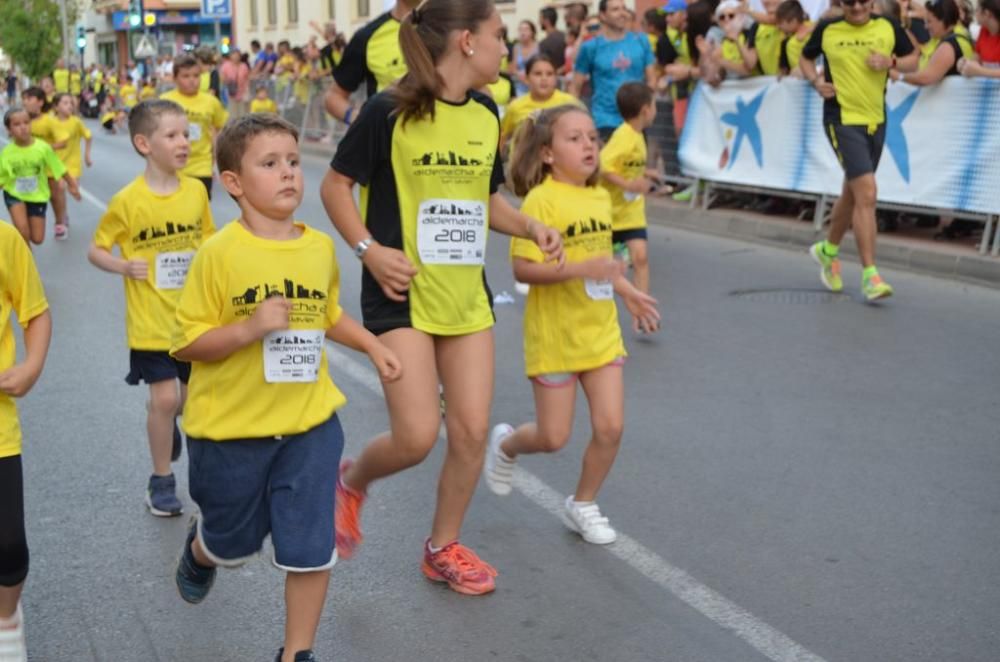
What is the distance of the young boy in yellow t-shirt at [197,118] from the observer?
1121cm

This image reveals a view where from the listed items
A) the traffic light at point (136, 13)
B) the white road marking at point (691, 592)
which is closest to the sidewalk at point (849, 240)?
the white road marking at point (691, 592)

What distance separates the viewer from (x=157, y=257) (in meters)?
5.46

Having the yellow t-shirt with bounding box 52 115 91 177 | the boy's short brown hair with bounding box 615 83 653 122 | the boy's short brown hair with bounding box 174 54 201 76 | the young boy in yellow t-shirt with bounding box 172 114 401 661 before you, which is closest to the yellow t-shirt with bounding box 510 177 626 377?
the young boy in yellow t-shirt with bounding box 172 114 401 661

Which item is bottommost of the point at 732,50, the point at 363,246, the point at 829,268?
the point at 829,268

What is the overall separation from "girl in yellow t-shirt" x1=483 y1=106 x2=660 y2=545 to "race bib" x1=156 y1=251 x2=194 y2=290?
1.38 metres

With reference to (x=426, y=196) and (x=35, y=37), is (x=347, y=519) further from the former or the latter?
(x=35, y=37)

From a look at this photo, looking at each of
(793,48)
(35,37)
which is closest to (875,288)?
(793,48)

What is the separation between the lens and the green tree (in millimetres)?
71750

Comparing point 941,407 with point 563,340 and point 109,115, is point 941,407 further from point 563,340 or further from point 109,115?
point 109,115

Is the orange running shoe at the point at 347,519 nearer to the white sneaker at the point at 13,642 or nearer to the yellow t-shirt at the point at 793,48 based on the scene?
the white sneaker at the point at 13,642

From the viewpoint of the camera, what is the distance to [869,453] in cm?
606

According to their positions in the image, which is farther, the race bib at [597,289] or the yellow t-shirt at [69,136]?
the yellow t-shirt at [69,136]

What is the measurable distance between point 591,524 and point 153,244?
2003mm

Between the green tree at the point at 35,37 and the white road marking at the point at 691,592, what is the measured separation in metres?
70.2
